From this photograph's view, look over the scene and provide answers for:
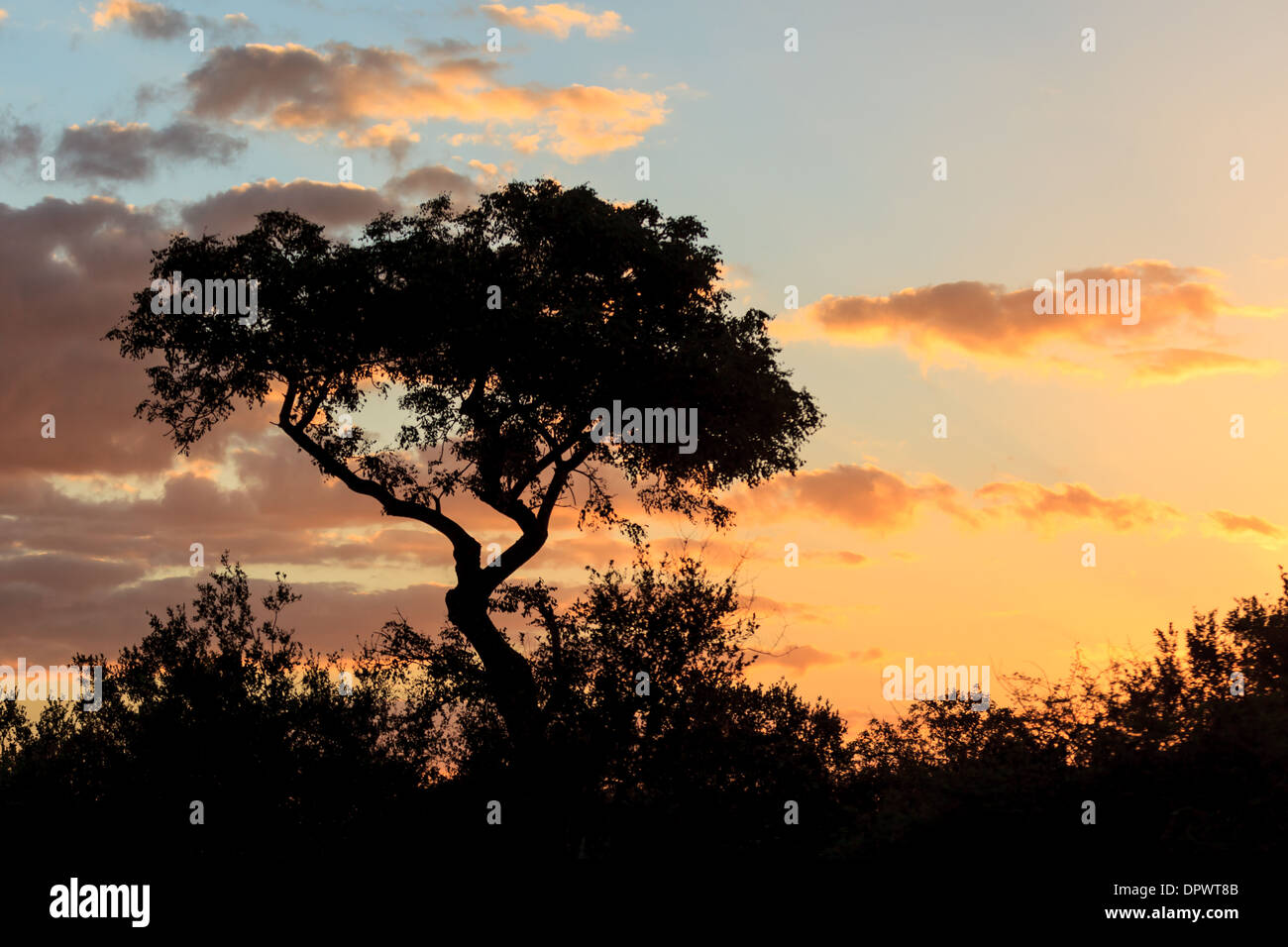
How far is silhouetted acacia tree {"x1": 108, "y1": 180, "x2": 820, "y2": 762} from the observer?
99.1 feet

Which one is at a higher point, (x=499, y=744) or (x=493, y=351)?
(x=493, y=351)

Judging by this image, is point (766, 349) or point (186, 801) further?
point (766, 349)

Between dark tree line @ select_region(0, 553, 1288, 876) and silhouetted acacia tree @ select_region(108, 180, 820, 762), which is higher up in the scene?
silhouetted acacia tree @ select_region(108, 180, 820, 762)

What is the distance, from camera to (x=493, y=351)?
30078mm

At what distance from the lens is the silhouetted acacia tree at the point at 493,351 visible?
30203 mm

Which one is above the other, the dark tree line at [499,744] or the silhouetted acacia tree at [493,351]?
the silhouetted acacia tree at [493,351]

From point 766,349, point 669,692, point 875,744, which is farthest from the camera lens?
point 875,744

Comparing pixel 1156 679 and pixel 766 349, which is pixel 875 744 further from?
pixel 766 349

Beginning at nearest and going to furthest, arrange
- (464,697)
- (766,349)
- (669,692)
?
(669,692)
(464,697)
(766,349)

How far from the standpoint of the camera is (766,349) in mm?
32406
